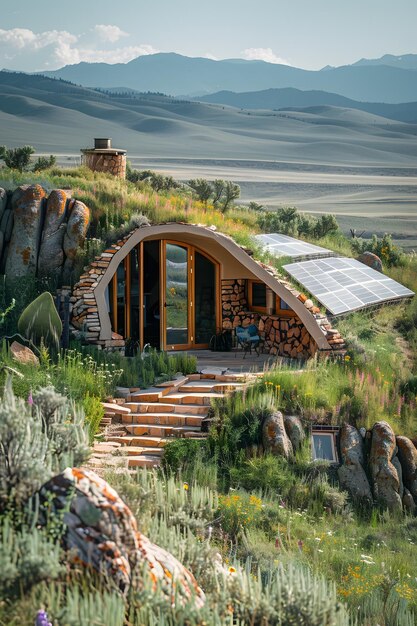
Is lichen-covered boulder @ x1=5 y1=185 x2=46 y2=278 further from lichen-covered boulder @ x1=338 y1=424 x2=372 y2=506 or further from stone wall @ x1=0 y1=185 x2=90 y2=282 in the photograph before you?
lichen-covered boulder @ x1=338 y1=424 x2=372 y2=506

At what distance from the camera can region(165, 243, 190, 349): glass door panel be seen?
19938mm

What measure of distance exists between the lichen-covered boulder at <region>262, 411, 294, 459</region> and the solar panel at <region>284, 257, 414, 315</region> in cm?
561

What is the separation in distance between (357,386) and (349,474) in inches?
75.8

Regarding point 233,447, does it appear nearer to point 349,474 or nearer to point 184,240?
point 349,474

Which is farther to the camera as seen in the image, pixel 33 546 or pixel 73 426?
pixel 73 426

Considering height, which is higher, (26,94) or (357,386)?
(26,94)

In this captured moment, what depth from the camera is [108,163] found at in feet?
81.9

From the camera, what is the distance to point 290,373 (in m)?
16.0

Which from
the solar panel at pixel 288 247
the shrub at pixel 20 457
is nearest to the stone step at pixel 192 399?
the solar panel at pixel 288 247

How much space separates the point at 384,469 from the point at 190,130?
86.1 metres

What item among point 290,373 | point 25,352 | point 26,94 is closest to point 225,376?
point 290,373

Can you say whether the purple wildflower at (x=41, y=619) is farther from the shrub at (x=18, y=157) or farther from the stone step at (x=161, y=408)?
the shrub at (x=18, y=157)

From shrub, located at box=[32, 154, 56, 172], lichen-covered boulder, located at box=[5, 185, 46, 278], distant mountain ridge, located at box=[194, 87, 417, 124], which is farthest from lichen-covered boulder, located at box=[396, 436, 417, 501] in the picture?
distant mountain ridge, located at box=[194, 87, 417, 124]

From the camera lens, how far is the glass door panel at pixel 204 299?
20438mm
